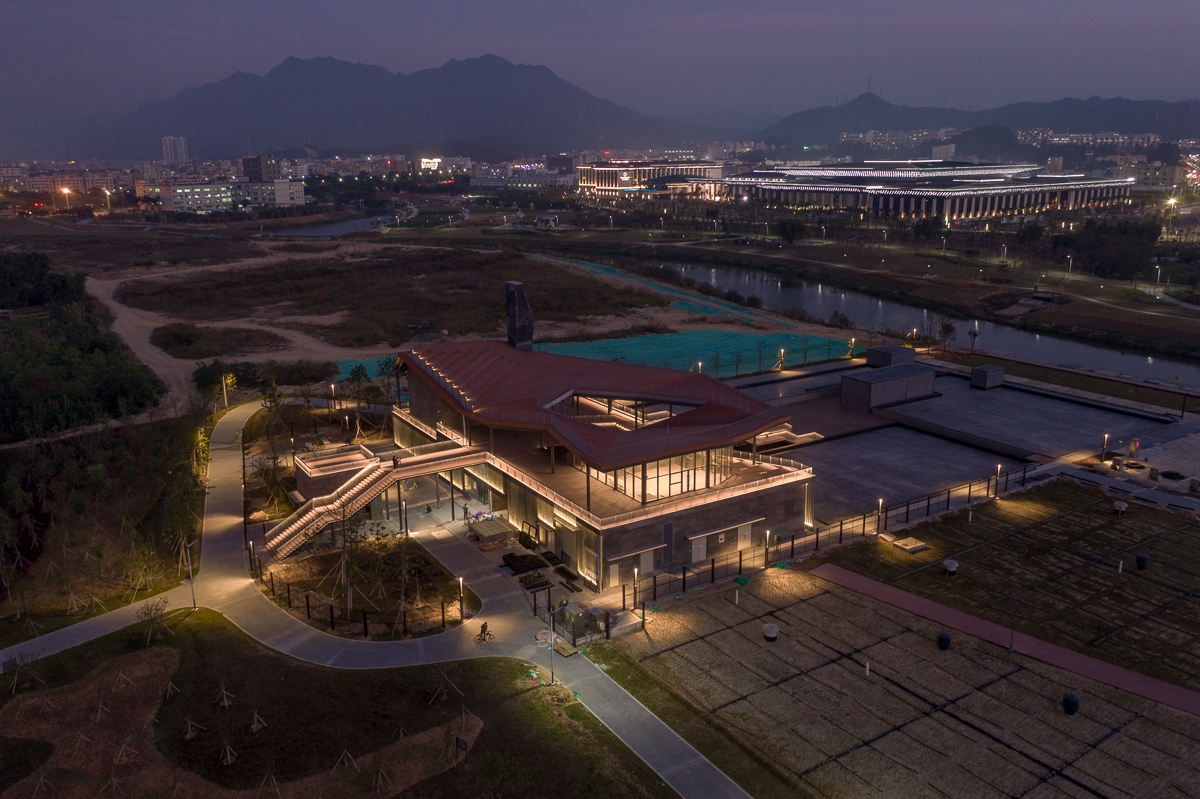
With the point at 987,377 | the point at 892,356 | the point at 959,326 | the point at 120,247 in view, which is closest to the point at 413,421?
the point at 892,356

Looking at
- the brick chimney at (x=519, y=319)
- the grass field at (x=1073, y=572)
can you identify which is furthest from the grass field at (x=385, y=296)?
the grass field at (x=1073, y=572)

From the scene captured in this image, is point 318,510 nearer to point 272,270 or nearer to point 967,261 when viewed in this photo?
point 272,270

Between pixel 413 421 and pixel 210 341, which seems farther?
pixel 210 341

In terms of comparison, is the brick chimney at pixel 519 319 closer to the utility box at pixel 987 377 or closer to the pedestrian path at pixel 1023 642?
the pedestrian path at pixel 1023 642

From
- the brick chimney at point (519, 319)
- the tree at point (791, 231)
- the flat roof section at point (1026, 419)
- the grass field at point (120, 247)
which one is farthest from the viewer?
the tree at point (791, 231)

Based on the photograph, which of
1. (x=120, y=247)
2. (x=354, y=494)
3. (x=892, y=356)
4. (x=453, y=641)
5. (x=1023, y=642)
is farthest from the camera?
(x=120, y=247)

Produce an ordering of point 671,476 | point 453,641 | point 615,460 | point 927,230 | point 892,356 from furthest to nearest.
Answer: point 927,230 < point 892,356 < point 671,476 < point 615,460 < point 453,641

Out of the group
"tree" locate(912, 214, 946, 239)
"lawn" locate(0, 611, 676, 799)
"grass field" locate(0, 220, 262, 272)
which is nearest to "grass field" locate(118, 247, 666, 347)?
"grass field" locate(0, 220, 262, 272)

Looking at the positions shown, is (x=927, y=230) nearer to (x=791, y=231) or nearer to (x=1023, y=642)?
(x=791, y=231)
